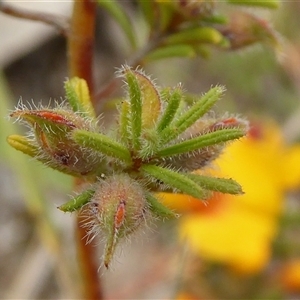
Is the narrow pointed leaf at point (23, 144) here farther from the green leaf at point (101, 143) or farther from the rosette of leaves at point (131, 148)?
the green leaf at point (101, 143)

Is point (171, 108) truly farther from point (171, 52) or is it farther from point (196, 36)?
point (171, 52)

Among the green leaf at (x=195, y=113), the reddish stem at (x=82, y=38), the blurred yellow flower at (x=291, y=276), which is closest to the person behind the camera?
the green leaf at (x=195, y=113)

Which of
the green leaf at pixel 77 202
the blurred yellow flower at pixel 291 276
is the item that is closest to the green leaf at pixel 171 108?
the green leaf at pixel 77 202

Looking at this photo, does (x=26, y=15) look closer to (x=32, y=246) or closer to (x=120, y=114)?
(x=120, y=114)

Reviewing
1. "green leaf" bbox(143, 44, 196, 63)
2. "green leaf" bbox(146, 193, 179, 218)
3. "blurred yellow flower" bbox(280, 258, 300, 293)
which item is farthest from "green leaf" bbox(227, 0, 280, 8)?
"blurred yellow flower" bbox(280, 258, 300, 293)

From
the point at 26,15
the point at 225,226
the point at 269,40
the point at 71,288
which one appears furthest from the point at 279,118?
the point at 26,15

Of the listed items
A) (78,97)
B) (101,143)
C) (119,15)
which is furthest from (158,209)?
(119,15)

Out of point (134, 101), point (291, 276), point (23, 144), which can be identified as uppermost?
point (134, 101)
